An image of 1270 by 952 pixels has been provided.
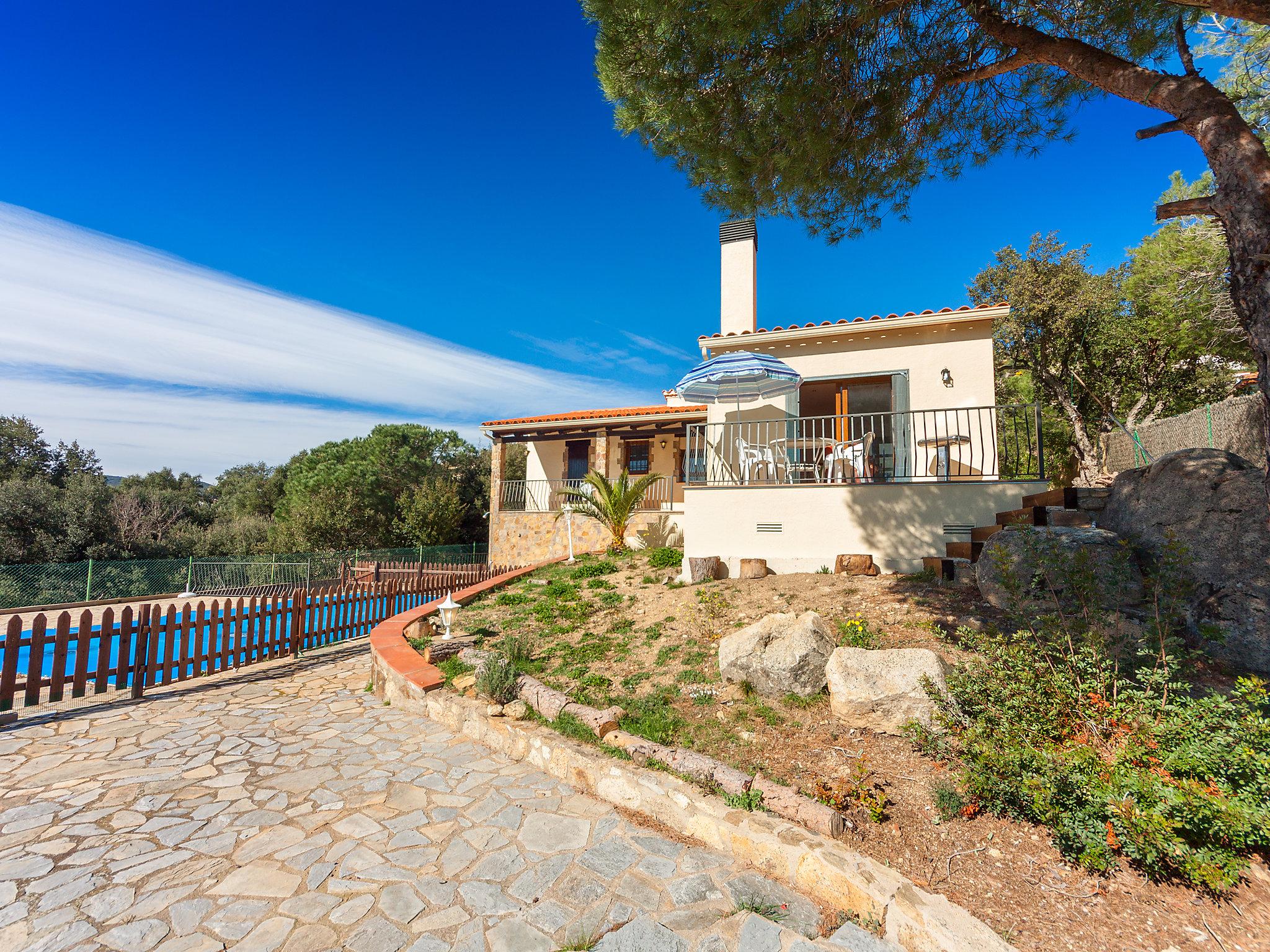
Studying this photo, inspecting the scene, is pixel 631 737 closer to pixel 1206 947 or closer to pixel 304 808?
pixel 304 808

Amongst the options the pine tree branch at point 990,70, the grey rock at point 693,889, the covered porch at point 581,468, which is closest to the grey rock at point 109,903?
the grey rock at point 693,889

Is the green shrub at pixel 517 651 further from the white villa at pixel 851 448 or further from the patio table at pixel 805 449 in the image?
the patio table at pixel 805 449

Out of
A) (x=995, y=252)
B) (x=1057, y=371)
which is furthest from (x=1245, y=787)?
(x=995, y=252)

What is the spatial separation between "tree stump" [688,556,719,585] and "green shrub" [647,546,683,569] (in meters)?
1.50

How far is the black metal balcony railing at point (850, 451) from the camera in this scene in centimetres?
832

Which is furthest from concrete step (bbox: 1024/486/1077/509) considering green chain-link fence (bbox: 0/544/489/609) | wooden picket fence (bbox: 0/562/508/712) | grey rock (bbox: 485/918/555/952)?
green chain-link fence (bbox: 0/544/489/609)

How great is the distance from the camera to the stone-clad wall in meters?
15.7

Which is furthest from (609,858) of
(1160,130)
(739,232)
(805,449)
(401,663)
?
(739,232)

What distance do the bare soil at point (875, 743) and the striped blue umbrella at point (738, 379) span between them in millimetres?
3184

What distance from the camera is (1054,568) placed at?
4.48m

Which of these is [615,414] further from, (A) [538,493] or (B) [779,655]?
(B) [779,655]

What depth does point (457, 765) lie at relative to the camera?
14.4 ft

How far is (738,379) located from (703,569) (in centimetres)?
313

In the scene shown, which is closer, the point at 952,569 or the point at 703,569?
the point at 952,569
